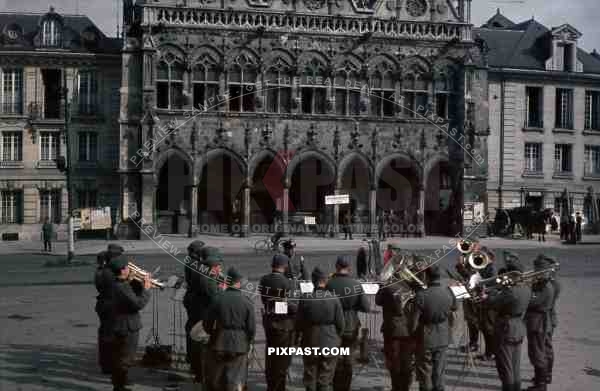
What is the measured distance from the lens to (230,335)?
A: 8.56 meters

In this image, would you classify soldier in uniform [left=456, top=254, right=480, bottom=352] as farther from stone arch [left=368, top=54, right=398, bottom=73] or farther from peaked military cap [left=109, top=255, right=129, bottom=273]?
stone arch [left=368, top=54, right=398, bottom=73]

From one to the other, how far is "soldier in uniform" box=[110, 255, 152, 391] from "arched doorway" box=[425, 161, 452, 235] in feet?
92.9

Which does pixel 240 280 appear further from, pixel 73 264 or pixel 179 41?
pixel 179 41

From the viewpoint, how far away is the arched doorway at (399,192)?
36.0 metres

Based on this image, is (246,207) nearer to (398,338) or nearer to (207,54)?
(207,54)

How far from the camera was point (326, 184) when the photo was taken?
3650 centimetres

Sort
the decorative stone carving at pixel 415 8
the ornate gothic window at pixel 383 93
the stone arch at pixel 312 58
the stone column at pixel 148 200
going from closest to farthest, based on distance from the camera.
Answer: the stone column at pixel 148 200 → the stone arch at pixel 312 58 → the ornate gothic window at pixel 383 93 → the decorative stone carving at pixel 415 8

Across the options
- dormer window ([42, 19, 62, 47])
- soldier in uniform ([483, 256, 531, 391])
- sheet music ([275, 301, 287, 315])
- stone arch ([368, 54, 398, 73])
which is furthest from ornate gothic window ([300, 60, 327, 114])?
sheet music ([275, 301, 287, 315])

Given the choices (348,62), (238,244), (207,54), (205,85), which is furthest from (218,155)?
(348,62)

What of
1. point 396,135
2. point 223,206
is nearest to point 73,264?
point 223,206

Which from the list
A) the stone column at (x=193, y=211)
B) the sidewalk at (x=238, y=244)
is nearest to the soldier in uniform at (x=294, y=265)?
the sidewalk at (x=238, y=244)

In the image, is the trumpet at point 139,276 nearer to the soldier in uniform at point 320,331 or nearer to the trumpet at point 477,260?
the soldier in uniform at point 320,331

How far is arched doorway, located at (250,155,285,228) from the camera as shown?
35.6 m

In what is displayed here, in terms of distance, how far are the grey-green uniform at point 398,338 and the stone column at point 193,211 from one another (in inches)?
949
